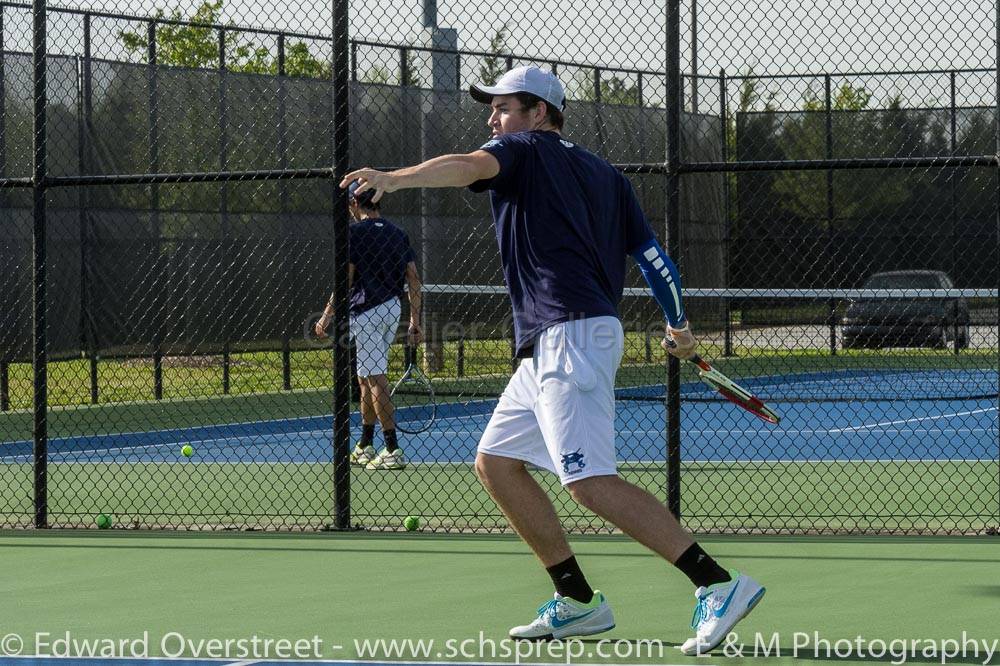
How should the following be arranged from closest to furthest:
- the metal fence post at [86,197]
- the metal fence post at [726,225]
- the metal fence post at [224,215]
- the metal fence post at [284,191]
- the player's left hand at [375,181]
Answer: the player's left hand at [375,181], the metal fence post at [86,197], the metal fence post at [224,215], the metal fence post at [284,191], the metal fence post at [726,225]

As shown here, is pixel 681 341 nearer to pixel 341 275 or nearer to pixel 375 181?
pixel 375 181

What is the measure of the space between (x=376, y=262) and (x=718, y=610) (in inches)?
209

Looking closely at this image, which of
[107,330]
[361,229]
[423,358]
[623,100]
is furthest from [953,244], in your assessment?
[361,229]

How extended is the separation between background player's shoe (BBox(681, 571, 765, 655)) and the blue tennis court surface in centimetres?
534

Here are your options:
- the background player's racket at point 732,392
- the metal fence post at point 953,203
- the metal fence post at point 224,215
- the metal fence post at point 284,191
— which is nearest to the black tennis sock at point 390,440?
the background player's racket at point 732,392

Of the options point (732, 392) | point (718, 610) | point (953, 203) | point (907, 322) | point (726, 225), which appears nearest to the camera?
point (718, 610)

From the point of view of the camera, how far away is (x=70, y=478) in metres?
9.74

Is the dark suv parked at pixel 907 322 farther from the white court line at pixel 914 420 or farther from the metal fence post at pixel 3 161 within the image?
the metal fence post at pixel 3 161

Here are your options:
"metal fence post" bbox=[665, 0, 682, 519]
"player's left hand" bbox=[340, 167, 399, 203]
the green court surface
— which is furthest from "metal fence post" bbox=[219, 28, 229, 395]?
"player's left hand" bbox=[340, 167, 399, 203]

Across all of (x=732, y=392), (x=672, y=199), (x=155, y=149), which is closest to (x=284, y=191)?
(x=155, y=149)

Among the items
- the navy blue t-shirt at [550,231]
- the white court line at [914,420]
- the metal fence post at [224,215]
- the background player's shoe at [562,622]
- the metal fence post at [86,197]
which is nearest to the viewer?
the navy blue t-shirt at [550,231]

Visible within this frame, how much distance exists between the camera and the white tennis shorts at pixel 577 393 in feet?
15.9

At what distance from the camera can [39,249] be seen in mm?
7809

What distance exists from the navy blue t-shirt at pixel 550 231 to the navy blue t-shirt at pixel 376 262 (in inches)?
180
